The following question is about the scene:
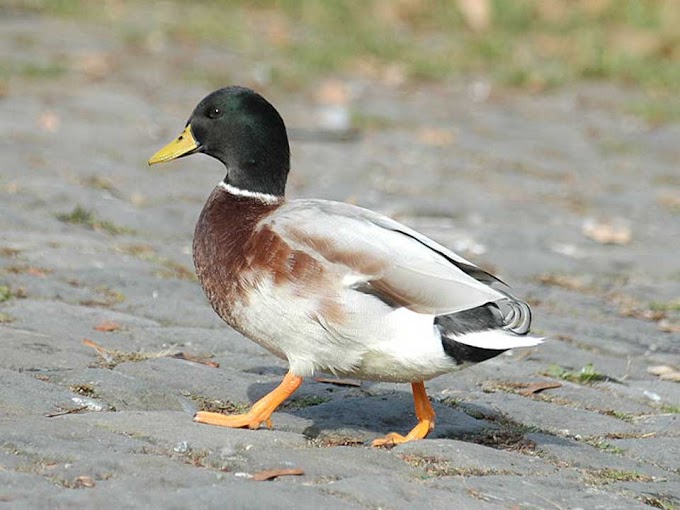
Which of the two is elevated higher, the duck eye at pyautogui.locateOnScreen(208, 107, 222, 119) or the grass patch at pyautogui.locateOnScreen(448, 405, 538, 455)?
the duck eye at pyautogui.locateOnScreen(208, 107, 222, 119)

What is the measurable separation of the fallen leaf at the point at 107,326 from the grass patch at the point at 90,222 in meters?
1.56

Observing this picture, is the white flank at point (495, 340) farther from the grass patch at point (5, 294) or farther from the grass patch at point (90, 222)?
the grass patch at point (90, 222)

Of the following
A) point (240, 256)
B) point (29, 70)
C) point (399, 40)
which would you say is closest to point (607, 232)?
point (240, 256)

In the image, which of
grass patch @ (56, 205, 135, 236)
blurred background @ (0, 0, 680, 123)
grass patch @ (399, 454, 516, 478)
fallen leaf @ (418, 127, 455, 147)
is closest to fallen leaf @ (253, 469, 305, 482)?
grass patch @ (399, 454, 516, 478)

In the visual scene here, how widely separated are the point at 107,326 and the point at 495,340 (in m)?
1.75

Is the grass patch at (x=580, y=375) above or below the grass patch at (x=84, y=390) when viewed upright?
below

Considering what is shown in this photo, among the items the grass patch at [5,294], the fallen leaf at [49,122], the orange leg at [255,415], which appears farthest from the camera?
the fallen leaf at [49,122]

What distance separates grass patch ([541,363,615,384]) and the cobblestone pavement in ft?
0.05

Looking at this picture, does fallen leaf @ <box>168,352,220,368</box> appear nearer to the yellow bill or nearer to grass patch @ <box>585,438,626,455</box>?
the yellow bill

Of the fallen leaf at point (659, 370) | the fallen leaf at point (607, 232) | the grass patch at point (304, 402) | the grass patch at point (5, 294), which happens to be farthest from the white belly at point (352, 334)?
the fallen leaf at point (607, 232)

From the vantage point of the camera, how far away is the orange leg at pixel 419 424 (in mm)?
3791

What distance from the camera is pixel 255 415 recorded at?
3.75 m

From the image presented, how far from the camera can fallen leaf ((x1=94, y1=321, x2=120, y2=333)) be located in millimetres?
4737

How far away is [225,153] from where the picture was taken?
4352 mm
